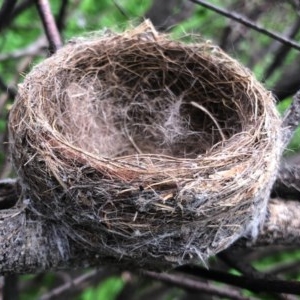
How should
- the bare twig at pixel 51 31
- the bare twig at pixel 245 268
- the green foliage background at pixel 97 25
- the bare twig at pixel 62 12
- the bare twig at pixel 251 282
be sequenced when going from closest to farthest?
the bare twig at pixel 251 282, the bare twig at pixel 245 268, the bare twig at pixel 51 31, the bare twig at pixel 62 12, the green foliage background at pixel 97 25

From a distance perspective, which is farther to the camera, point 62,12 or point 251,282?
point 62,12

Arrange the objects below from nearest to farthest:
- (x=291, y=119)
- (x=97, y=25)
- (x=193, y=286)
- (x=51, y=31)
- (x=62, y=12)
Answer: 1. (x=291, y=119)
2. (x=51, y=31)
3. (x=193, y=286)
4. (x=62, y=12)
5. (x=97, y=25)

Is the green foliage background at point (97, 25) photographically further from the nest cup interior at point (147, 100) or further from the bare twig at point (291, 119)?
the bare twig at point (291, 119)

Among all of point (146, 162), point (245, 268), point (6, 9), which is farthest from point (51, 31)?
point (245, 268)

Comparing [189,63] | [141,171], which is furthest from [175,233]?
[189,63]

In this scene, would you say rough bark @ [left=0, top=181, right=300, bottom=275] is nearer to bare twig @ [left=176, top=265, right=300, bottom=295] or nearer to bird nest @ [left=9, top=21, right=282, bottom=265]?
bird nest @ [left=9, top=21, right=282, bottom=265]

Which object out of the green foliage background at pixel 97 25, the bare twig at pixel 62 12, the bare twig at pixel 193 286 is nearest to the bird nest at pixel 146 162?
the bare twig at pixel 62 12

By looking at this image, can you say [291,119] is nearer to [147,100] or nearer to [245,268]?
[245,268]

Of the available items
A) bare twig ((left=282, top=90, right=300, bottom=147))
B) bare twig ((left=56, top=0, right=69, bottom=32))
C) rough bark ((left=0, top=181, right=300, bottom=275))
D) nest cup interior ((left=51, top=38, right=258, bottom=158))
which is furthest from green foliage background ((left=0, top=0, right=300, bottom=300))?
rough bark ((left=0, top=181, right=300, bottom=275))
